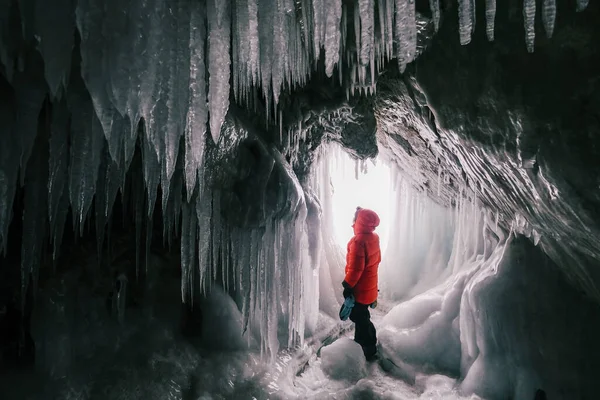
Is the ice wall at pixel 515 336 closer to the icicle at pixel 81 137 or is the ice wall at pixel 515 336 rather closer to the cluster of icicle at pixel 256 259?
the cluster of icicle at pixel 256 259

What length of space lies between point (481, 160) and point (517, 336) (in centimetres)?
225

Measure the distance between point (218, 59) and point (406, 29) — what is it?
105cm

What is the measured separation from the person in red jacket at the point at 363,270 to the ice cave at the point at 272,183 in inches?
16.4

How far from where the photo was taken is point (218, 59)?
2.15 m

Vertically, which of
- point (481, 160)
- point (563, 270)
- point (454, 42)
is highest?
point (454, 42)

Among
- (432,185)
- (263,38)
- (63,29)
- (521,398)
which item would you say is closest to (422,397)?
(521,398)

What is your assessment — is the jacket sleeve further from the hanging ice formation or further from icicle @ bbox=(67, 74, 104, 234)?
icicle @ bbox=(67, 74, 104, 234)

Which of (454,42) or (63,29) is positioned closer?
(63,29)

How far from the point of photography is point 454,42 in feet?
9.75

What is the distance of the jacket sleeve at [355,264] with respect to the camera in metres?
4.62

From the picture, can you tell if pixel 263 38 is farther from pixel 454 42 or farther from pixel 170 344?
pixel 170 344

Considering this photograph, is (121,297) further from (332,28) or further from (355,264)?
(332,28)

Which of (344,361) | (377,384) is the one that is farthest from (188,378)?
(377,384)

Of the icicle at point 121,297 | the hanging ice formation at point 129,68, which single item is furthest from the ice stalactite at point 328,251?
the hanging ice formation at point 129,68
